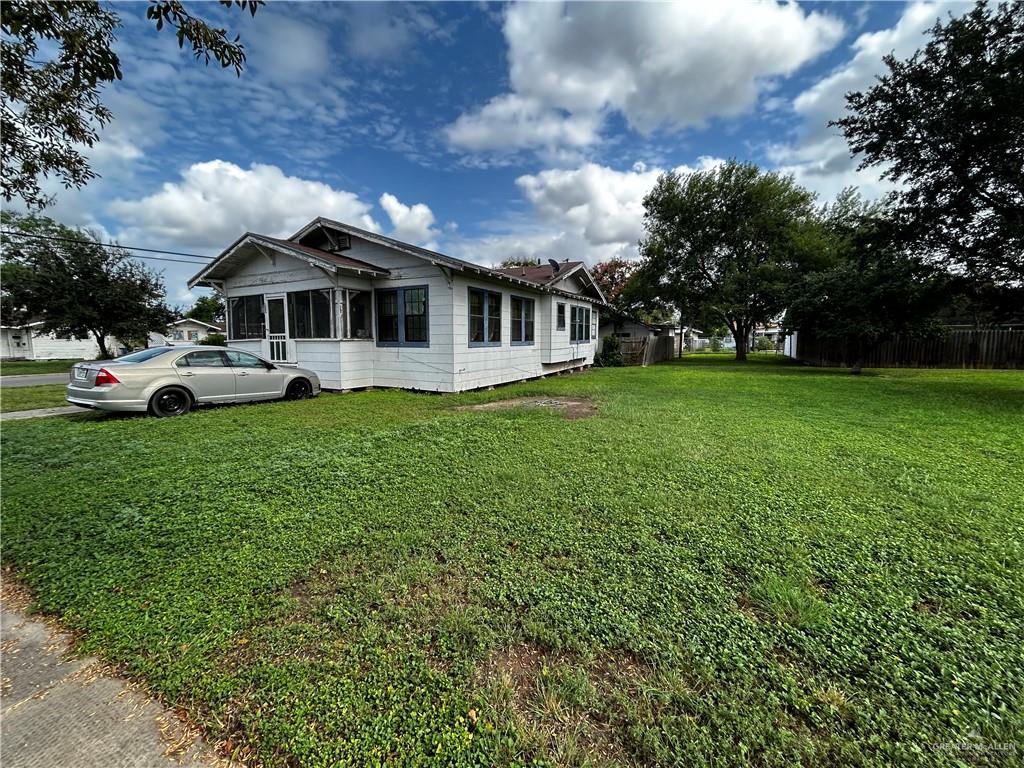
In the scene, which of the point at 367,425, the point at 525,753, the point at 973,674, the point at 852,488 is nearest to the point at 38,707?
the point at 525,753

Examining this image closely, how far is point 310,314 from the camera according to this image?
35.5 ft

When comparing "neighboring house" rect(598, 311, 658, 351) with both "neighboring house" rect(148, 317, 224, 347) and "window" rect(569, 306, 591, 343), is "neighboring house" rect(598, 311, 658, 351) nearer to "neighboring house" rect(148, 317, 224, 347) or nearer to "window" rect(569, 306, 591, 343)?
"window" rect(569, 306, 591, 343)

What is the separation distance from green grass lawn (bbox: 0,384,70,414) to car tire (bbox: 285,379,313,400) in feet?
15.8

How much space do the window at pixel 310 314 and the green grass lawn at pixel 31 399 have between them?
4.98 m

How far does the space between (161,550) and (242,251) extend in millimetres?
10768

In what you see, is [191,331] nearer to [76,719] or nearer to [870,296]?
[76,719]

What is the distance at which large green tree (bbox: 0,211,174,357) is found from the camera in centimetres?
2009

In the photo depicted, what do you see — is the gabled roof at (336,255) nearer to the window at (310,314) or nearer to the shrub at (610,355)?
the window at (310,314)

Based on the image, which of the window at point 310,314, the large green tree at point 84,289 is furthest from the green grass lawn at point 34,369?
the window at point 310,314

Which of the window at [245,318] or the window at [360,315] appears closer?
the window at [360,315]

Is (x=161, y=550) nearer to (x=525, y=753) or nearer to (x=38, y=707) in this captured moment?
(x=38, y=707)

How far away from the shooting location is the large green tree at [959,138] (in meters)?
8.30

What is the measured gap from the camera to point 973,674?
170 cm

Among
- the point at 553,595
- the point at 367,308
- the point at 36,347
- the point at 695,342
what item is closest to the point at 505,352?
the point at 367,308
